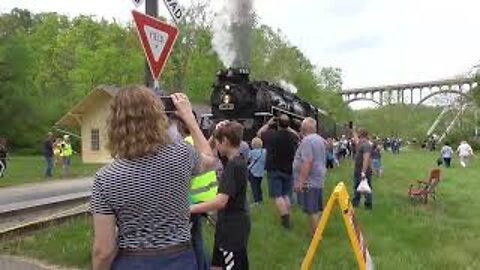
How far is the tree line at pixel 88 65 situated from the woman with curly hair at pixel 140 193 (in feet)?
138

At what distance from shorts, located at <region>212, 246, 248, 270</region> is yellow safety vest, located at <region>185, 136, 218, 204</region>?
31.6 inches

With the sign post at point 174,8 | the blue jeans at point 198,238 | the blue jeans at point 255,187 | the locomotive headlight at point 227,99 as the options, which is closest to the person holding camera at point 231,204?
the blue jeans at point 198,238

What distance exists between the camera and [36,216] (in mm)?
13656

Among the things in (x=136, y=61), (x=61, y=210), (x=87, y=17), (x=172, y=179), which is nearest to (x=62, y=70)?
(x=87, y=17)

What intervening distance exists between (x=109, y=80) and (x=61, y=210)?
43407 millimetres

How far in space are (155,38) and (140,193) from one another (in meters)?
3.32

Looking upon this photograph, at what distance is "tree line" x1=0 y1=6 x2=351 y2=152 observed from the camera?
53094 mm

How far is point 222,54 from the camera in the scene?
50250 millimetres

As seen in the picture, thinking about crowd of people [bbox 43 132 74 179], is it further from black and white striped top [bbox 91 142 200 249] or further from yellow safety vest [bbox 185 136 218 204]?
black and white striped top [bbox 91 142 200 249]

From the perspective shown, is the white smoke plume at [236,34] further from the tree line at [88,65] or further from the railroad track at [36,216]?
the railroad track at [36,216]

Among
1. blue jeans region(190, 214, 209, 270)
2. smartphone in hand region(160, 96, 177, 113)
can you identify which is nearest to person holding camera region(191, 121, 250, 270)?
blue jeans region(190, 214, 209, 270)

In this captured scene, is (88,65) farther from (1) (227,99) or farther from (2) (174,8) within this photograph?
(2) (174,8)

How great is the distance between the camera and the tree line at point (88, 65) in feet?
174

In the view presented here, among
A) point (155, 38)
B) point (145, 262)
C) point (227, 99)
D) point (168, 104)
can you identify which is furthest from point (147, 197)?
point (227, 99)
